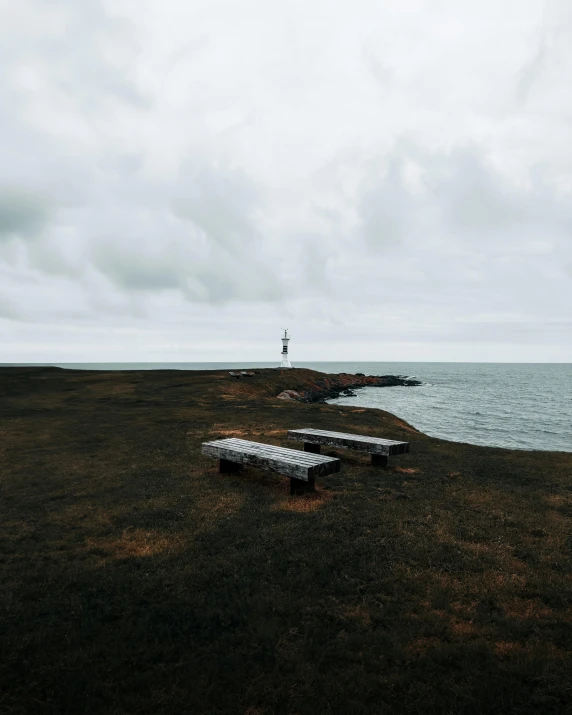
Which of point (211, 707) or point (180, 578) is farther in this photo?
point (180, 578)

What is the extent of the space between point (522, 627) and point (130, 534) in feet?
20.7

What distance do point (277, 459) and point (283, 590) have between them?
3.92 m

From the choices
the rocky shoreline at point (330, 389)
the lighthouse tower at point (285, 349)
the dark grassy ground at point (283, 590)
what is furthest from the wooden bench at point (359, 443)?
the lighthouse tower at point (285, 349)

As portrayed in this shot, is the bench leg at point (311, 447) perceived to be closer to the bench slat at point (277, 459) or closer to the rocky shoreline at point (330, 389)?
the bench slat at point (277, 459)

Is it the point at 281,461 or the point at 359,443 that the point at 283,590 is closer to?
the point at 281,461

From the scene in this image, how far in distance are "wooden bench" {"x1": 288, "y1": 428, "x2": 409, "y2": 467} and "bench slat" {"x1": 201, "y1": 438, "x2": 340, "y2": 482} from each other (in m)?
2.21

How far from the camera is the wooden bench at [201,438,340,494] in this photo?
9.30m

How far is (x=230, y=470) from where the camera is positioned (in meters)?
11.6

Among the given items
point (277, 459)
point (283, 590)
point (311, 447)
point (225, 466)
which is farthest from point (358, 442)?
point (283, 590)

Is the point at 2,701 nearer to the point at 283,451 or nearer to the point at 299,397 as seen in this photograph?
the point at 283,451

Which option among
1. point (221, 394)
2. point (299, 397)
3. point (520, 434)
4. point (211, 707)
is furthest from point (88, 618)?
point (299, 397)

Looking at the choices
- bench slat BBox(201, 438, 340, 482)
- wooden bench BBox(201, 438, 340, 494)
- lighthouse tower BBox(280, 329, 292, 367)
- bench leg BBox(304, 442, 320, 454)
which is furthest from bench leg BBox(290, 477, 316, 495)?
lighthouse tower BBox(280, 329, 292, 367)

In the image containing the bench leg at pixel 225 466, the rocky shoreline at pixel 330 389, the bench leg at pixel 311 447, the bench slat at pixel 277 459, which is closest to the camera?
the bench slat at pixel 277 459

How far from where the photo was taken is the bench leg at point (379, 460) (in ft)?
40.8
